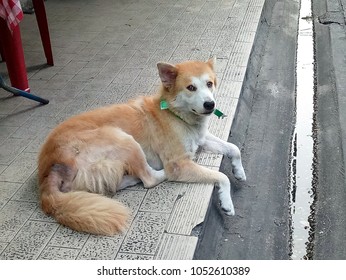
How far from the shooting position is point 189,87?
337cm

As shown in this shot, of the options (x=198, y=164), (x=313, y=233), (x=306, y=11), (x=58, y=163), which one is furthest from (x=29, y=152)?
(x=306, y=11)

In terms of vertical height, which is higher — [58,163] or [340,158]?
[58,163]

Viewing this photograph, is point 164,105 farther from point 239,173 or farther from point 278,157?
point 278,157

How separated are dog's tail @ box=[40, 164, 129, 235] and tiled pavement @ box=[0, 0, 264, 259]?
0.24 feet

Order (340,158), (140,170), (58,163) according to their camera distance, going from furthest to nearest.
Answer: (340,158) < (140,170) < (58,163)

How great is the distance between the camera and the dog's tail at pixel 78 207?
295 centimetres

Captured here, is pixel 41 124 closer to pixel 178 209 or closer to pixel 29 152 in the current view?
pixel 29 152

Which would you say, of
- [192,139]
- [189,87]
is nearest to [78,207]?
[192,139]

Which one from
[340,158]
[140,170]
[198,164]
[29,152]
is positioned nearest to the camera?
[140,170]

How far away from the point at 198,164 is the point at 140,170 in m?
0.49

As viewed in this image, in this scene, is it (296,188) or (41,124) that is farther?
(41,124)

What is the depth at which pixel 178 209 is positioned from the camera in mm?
3230

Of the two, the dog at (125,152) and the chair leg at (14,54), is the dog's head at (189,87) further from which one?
the chair leg at (14,54)

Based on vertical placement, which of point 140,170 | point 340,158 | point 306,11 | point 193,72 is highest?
point 193,72
